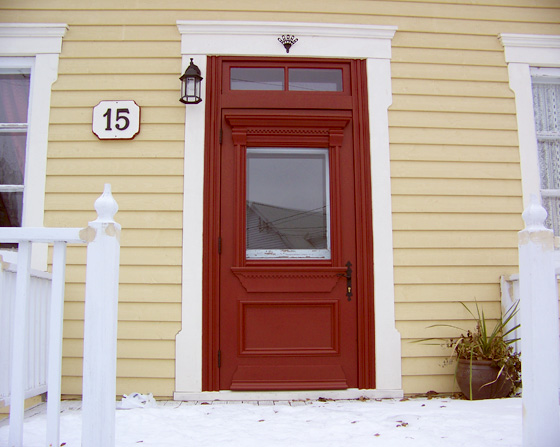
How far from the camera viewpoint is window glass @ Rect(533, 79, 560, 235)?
13.3 ft

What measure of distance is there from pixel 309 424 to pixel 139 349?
55.7 inches

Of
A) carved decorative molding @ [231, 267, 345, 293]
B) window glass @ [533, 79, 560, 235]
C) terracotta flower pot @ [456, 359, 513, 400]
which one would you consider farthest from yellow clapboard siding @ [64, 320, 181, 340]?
window glass @ [533, 79, 560, 235]

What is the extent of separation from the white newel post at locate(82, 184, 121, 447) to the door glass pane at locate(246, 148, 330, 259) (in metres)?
1.78

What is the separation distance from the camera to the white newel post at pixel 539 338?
2.06m

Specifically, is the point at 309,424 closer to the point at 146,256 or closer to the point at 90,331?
the point at 90,331

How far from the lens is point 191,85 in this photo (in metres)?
3.77

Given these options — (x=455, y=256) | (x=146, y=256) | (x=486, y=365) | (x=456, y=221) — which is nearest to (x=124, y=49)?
(x=146, y=256)

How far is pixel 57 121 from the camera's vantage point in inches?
151

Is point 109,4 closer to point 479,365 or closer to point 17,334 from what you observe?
point 17,334

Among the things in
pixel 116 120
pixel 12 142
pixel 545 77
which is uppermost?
pixel 545 77

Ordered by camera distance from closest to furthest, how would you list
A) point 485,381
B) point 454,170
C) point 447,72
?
point 485,381, point 454,170, point 447,72

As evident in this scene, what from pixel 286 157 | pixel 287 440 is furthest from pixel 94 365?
pixel 286 157

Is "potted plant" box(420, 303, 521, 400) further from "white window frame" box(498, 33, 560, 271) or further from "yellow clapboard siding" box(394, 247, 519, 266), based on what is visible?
"white window frame" box(498, 33, 560, 271)

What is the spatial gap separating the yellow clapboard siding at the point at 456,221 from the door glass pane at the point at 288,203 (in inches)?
23.1
